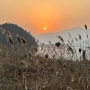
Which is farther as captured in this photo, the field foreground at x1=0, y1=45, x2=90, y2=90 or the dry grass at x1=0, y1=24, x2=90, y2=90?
the dry grass at x1=0, y1=24, x2=90, y2=90

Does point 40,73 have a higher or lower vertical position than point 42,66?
lower

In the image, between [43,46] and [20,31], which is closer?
[43,46]

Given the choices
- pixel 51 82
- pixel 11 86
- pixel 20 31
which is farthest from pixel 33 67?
pixel 20 31

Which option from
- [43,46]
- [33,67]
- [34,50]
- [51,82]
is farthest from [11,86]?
Result: [43,46]

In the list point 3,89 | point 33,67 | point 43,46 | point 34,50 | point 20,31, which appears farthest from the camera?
point 20,31

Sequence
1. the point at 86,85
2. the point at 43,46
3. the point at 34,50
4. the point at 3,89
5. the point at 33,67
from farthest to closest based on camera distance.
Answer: the point at 43,46 < the point at 34,50 < the point at 33,67 < the point at 3,89 < the point at 86,85

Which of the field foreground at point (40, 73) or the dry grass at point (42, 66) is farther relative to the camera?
the dry grass at point (42, 66)

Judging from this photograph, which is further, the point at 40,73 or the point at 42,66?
the point at 42,66

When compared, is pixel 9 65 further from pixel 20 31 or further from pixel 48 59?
pixel 20 31

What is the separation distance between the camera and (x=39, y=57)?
885cm

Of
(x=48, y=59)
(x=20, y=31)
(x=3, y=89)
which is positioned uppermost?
(x=20, y=31)

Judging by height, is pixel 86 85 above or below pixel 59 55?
below

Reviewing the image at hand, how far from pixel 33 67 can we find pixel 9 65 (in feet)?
1.88

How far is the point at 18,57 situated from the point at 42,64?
0.82 m
